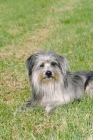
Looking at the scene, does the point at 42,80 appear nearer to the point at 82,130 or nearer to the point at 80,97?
the point at 80,97

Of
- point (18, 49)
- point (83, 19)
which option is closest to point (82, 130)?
point (18, 49)

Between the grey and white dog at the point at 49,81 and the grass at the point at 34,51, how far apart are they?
1.65ft

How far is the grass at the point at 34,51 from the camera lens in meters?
7.04

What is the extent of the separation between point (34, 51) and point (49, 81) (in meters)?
7.67

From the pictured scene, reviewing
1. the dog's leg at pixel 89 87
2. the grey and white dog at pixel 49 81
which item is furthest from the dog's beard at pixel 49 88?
the dog's leg at pixel 89 87

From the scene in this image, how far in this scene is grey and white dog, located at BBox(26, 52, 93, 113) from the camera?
30.7 ft

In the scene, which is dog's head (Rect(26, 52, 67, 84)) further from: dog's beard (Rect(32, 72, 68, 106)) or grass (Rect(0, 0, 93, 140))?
grass (Rect(0, 0, 93, 140))

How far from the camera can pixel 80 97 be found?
1005cm

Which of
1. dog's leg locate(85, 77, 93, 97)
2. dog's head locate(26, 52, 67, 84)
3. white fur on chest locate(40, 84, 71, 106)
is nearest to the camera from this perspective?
dog's head locate(26, 52, 67, 84)

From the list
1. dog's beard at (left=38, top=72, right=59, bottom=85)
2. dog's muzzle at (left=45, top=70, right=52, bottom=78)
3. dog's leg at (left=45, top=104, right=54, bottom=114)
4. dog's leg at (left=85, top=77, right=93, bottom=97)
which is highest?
dog's muzzle at (left=45, top=70, right=52, bottom=78)

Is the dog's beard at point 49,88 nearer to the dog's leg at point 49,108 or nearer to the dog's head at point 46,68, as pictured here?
the dog's head at point 46,68

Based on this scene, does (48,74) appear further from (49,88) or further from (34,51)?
(34,51)

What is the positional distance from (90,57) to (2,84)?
11.1 ft

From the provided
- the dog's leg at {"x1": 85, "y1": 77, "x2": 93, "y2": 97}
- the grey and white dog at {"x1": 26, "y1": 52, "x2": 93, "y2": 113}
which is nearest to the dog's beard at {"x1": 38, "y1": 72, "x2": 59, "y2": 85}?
the grey and white dog at {"x1": 26, "y1": 52, "x2": 93, "y2": 113}
